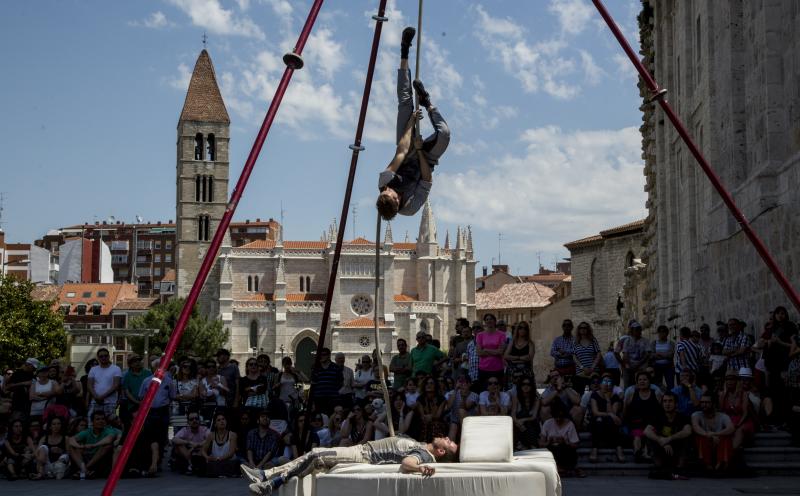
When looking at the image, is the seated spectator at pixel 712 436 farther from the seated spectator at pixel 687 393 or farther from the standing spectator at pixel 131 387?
the standing spectator at pixel 131 387

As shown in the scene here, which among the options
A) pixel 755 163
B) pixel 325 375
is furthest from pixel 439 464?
pixel 755 163

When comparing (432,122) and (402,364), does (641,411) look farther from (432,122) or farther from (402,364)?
(432,122)

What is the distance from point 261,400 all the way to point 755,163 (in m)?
7.24

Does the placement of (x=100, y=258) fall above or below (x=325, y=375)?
above

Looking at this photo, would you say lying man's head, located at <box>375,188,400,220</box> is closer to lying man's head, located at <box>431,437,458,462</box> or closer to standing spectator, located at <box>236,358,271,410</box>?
lying man's head, located at <box>431,437,458,462</box>

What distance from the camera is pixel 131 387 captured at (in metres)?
13.1

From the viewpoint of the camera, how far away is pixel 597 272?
215 feet

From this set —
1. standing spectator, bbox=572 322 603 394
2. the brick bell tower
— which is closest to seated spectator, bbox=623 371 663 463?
standing spectator, bbox=572 322 603 394

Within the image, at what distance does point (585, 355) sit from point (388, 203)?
7.02 metres

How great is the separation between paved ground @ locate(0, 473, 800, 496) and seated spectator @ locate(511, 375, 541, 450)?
0.95 meters

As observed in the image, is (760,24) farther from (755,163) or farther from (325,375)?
(325,375)

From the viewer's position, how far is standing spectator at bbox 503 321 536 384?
1245cm

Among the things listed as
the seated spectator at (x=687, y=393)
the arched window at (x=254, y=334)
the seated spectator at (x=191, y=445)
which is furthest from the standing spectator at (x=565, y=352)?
the arched window at (x=254, y=334)

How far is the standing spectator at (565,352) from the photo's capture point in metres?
12.9
